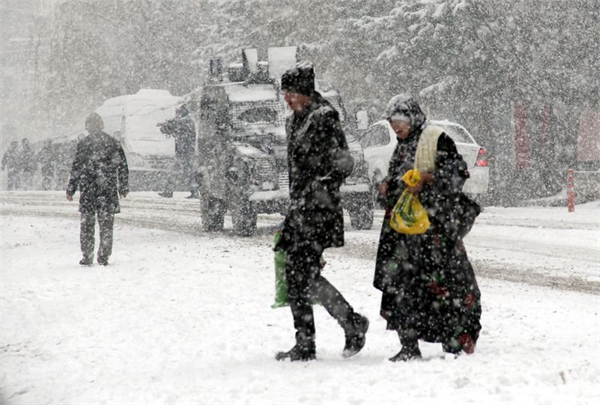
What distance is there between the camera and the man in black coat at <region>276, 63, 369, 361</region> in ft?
18.4

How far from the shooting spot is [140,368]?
6457 mm

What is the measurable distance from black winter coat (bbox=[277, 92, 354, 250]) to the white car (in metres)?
11.3

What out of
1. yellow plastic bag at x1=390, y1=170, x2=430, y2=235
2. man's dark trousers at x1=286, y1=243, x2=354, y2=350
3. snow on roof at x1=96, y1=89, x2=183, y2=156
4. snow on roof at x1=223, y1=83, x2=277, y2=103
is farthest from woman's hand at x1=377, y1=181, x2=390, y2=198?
snow on roof at x1=96, y1=89, x2=183, y2=156

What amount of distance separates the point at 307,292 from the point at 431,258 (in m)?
0.85

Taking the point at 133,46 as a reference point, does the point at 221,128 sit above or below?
below

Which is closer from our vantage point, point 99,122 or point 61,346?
point 61,346

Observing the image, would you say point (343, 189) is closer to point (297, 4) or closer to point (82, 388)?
point (82, 388)

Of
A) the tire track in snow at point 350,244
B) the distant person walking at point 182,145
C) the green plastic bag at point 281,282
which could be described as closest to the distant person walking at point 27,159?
the distant person walking at point 182,145

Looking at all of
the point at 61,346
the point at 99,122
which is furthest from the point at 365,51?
the point at 61,346

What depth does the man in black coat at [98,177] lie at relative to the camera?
11.0 m

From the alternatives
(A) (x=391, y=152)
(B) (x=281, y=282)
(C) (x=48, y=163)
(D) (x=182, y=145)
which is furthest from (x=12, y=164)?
(B) (x=281, y=282)

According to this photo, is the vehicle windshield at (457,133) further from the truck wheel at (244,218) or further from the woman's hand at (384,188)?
the woman's hand at (384,188)

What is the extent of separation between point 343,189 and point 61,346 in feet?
24.0

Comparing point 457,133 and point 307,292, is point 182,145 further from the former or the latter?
point 307,292
